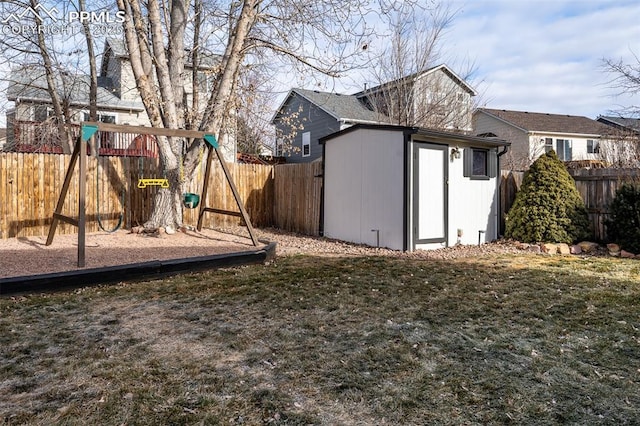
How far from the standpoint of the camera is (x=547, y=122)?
922 inches

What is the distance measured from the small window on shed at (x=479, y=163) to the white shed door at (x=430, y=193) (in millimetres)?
681

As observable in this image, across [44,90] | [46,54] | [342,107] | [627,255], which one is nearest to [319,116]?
[342,107]

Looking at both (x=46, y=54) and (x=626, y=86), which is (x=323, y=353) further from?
(x=626, y=86)

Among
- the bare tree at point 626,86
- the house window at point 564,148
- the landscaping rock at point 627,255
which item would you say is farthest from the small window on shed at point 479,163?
the house window at point 564,148

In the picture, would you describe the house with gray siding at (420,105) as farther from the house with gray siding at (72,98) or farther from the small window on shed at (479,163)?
the small window on shed at (479,163)

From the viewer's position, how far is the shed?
777 centimetres

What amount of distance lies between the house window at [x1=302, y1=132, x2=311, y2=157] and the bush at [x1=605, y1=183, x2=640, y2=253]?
1442cm

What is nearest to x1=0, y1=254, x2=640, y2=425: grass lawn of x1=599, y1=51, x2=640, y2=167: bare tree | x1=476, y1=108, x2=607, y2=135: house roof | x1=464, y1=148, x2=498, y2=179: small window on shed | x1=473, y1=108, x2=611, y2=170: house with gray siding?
x1=464, y1=148, x2=498, y2=179: small window on shed

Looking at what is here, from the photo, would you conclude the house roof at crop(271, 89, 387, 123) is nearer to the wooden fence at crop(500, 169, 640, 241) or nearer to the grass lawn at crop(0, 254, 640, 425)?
the wooden fence at crop(500, 169, 640, 241)

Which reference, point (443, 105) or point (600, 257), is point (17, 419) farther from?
point (443, 105)

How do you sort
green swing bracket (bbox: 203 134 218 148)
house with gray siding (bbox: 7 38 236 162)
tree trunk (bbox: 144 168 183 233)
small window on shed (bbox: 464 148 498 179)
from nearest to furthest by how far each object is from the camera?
green swing bracket (bbox: 203 134 218 148)
tree trunk (bbox: 144 168 183 233)
small window on shed (bbox: 464 148 498 179)
house with gray siding (bbox: 7 38 236 162)

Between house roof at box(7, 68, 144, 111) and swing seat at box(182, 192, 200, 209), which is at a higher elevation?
house roof at box(7, 68, 144, 111)

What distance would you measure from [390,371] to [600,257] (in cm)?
647

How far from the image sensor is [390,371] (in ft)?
8.80
